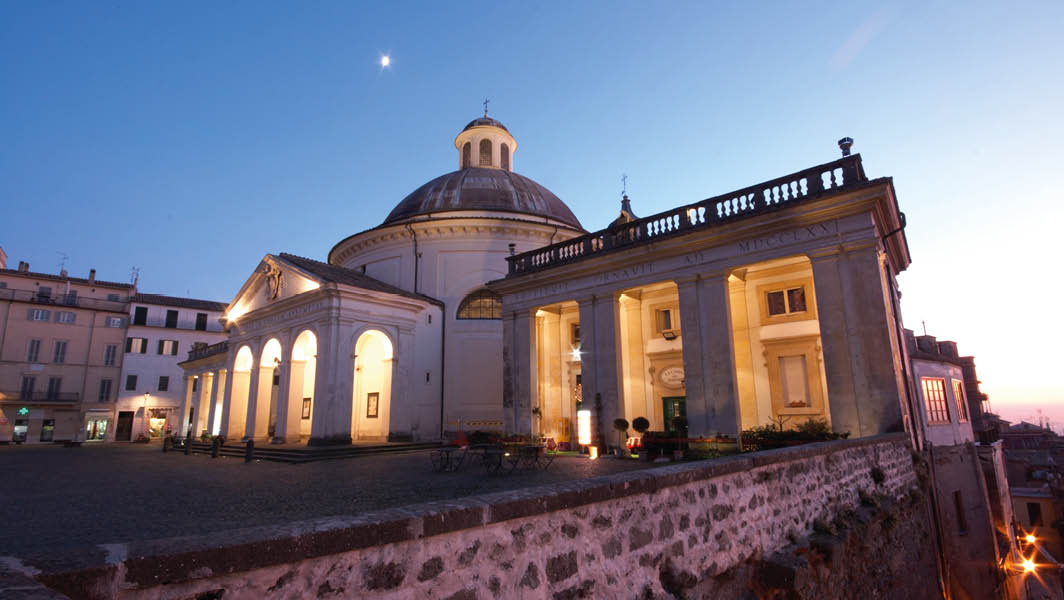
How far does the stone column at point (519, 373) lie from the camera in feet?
57.6

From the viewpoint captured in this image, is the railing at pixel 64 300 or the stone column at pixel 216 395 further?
the railing at pixel 64 300

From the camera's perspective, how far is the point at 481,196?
2797cm

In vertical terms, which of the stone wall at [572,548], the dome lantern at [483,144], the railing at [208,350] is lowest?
the stone wall at [572,548]

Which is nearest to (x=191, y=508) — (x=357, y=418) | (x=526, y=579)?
(x=526, y=579)

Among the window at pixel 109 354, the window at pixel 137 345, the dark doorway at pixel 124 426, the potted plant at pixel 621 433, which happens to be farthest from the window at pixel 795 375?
the window at pixel 109 354

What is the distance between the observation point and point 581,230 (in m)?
27.9

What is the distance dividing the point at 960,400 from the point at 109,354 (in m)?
49.0

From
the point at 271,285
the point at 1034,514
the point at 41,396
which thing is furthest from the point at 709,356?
the point at 41,396

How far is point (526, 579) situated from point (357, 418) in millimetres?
22621

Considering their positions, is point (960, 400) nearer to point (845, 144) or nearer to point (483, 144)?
point (845, 144)

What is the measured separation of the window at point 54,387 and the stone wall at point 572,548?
45842 millimetres

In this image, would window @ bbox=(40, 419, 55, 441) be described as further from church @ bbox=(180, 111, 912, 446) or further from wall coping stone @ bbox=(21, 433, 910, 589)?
wall coping stone @ bbox=(21, 433, 910, 589)

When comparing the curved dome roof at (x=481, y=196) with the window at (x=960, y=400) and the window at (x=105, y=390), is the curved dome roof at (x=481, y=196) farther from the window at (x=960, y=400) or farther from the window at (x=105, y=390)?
the window at (x=105, y=390)

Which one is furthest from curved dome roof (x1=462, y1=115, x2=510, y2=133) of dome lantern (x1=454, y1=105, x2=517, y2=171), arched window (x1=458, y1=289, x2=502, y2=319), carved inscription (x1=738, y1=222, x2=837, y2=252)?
carved inscription (x1=738, y1=222, x2=837, y2=252)
